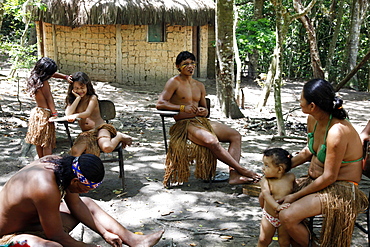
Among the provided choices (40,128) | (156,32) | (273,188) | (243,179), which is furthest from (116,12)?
(273,188)

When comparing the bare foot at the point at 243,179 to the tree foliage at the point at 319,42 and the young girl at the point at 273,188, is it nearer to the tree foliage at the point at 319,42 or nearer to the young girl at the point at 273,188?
the young girl at the point at 273,188

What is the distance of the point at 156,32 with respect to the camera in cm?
1366

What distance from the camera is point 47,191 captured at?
2.53m

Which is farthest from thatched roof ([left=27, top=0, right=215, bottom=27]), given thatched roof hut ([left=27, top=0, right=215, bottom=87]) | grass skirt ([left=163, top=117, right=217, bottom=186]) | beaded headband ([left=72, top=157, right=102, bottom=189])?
beaded headband ([left=72, top=157, right=102, bottom=189])

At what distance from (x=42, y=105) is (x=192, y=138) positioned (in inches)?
71.8

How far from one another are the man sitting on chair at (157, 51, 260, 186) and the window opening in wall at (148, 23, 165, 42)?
352 inches

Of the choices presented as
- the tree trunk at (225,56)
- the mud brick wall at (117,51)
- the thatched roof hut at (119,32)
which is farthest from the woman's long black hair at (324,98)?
the mud brick wall at (117,51)

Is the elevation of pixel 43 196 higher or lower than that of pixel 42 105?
lower

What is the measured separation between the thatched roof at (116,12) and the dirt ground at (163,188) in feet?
11.7

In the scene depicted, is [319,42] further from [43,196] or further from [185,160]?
[43,196]

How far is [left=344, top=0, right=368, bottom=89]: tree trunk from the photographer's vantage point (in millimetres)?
13477

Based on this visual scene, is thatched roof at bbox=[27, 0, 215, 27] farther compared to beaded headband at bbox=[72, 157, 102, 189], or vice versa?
thatched roof at bbox=[27, 0, 215, 27]

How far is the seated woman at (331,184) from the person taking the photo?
115 inches

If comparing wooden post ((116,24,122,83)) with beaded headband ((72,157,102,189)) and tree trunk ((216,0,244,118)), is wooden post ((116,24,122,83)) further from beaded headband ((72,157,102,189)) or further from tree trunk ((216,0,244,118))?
beaded headband ((72,157,102,189))
